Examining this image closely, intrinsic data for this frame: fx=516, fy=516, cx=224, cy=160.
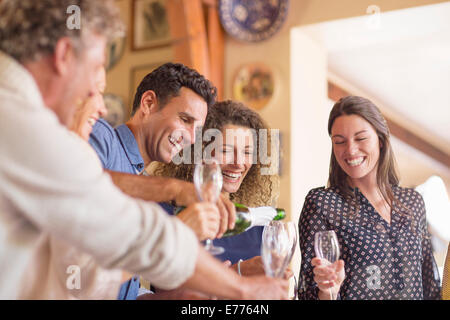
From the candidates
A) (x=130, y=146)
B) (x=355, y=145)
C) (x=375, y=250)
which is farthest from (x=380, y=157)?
(x=130, y=146)

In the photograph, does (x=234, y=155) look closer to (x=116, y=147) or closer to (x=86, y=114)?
(x=116, y=147)

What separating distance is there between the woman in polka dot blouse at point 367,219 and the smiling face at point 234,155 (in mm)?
320

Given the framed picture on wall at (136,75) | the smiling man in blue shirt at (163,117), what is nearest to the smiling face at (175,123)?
the smiling man in blue shirt at (163,117)

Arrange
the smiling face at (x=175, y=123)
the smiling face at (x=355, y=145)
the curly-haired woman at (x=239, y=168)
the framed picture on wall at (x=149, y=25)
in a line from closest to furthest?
the smiling face at (x=355, y=145) < the smiling face at (x=175, y=123) < the curly-haired woman at (x=239, y=168) < the framed picture on wall at (x=149, y=25)

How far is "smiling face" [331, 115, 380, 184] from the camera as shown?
1.32 meters

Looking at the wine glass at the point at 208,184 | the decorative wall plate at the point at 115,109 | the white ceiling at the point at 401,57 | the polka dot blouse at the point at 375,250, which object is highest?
the white ceiling at the point at 401,57

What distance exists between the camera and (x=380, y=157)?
53.7 inches

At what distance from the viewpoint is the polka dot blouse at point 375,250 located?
1.22 metres

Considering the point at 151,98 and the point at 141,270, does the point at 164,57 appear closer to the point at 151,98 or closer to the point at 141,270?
the point at 151,98

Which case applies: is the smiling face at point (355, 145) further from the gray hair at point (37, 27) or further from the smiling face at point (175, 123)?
the gray hair at point (37, 27)

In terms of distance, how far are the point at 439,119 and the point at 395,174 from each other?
11.6 ft

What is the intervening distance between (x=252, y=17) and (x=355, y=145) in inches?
81.7

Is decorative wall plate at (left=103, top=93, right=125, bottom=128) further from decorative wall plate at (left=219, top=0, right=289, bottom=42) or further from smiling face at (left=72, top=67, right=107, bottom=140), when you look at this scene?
smiling face at (left=72, top=67, right=107, bottom=140)

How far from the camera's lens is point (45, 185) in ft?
2.14
